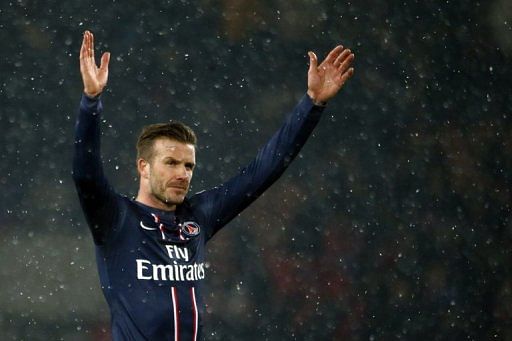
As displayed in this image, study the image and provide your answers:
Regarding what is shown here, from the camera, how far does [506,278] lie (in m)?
5.32

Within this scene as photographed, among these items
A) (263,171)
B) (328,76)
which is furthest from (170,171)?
(328,76)

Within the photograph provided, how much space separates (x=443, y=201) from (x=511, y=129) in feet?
1.99

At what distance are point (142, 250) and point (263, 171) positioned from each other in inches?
14.7

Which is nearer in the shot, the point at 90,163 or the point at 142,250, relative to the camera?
the point at 90,163

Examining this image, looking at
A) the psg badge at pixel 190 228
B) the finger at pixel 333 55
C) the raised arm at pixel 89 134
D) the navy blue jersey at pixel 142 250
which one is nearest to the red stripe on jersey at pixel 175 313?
the navy blue jersey at pixel 142 250

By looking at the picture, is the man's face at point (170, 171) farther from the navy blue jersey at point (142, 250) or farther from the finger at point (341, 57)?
the finger at point (341, 57)

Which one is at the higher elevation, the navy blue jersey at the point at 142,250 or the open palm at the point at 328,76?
the open palm at the point at 328,76

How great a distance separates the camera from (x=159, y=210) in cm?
212

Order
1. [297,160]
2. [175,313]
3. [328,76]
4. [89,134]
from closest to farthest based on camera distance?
[89,134], [175,313], [328,76], [297,160]

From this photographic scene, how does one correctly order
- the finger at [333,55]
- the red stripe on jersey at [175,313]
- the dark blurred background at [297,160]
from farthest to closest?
1. the dark blurred background at [297,160]
2. the finger at [333,55]
3. the red stripe on jersey at [175,313]

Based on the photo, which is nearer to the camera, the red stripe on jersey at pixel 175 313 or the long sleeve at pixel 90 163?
the long sleeve at pixel 90 163

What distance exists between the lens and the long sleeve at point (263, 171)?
7.22ft

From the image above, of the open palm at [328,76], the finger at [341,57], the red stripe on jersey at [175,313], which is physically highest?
the finger at [341,57]

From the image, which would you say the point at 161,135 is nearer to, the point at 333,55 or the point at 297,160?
the point at 333,55
